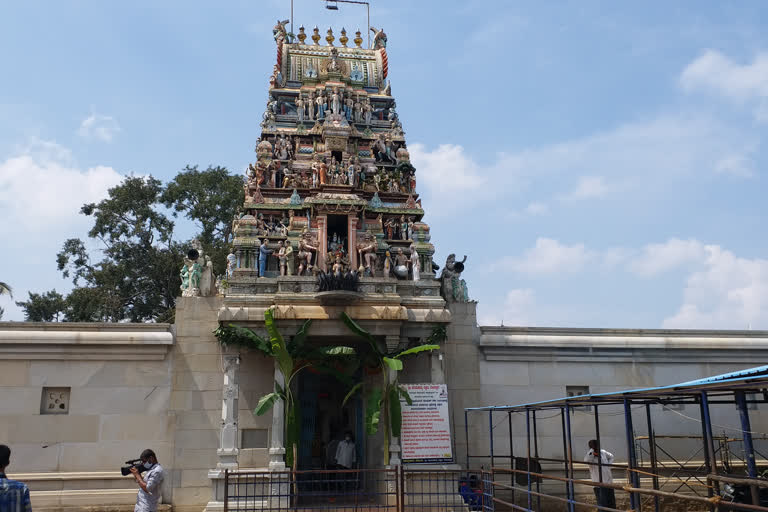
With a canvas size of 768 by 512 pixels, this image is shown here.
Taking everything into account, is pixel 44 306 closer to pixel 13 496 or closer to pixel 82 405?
pixel 82 405

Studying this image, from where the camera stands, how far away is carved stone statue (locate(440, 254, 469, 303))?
18641 millimetres

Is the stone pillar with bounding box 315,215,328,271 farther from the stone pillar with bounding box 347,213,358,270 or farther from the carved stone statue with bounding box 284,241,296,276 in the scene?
the carved stone statue with bounding box 284,241,296,276

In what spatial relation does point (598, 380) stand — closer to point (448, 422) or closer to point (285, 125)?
point (448, 422)

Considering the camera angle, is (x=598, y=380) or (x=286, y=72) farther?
(x=286, y=72)

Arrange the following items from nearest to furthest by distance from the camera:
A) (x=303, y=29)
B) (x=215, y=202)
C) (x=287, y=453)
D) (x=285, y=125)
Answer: (x=287, y=453)
(x=285, y=125)
(x=303, y=29)
(x=215, y=202)

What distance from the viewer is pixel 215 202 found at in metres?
36.0

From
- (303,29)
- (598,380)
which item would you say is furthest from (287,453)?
(303,29)

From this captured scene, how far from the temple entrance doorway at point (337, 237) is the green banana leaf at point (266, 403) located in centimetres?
421

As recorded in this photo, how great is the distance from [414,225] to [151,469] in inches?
477

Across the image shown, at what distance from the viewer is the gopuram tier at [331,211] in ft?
55.4

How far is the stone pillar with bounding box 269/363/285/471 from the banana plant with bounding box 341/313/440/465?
1715mm

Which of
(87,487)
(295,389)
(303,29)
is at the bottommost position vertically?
(87,487)

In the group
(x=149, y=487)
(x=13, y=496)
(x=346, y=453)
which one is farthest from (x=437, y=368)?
(x=13, y=496)

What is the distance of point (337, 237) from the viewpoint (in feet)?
63.7
